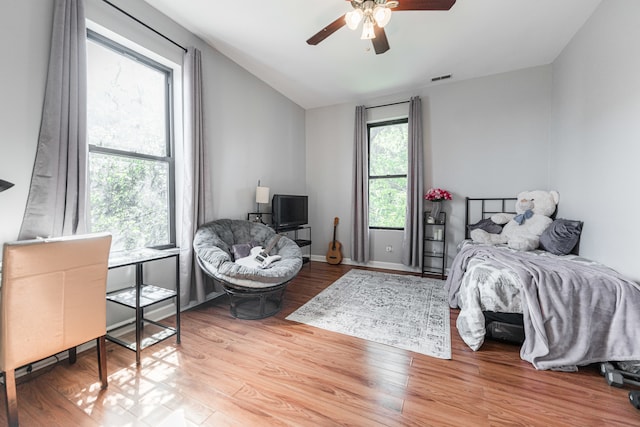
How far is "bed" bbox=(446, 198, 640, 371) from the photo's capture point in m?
1.62

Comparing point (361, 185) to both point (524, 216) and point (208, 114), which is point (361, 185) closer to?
point (524, 216)

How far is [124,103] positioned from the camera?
2209 millimetres

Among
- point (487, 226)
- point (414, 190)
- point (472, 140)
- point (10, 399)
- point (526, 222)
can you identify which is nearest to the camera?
point (10, 399)

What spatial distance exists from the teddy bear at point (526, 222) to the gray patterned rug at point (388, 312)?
897 millimetres

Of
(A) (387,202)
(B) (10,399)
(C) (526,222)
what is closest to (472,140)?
(C) (526,222)

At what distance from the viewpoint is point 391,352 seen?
1.88 m

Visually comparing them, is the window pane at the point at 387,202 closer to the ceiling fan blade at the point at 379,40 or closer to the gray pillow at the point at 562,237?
the gray pillow at the point at 562,237

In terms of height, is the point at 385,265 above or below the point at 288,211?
below

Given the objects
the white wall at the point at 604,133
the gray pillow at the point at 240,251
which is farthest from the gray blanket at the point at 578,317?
the gray pillow at the point at 240,251

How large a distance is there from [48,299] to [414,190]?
391 centimetres

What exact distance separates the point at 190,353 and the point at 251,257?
Result: 100 centimetres

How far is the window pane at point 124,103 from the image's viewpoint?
2004mm

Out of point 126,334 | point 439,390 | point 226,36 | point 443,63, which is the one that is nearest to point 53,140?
point 126,334

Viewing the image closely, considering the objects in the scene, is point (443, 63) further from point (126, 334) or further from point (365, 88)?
point (126, 334)
